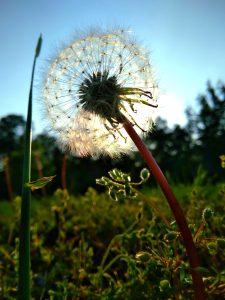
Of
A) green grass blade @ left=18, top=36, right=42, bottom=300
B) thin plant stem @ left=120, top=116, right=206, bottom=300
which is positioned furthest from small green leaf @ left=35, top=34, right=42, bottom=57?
thin plant stem @ left=120, top=116, right=206, bottom=300

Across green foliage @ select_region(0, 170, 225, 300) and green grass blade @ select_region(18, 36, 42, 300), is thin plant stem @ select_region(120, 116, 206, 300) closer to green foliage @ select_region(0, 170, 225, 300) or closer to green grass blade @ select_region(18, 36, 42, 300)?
green foliage @ select_region(0, 170, 225, 300)

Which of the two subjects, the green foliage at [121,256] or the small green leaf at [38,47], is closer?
the small green leaf at [38,47]

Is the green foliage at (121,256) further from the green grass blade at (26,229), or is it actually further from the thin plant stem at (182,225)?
the green grass blade at (26,229)

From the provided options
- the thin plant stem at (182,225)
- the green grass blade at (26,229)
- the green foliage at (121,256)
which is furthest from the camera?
the green foliage at (121,256)

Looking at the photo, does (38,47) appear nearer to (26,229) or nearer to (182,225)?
(26,229)

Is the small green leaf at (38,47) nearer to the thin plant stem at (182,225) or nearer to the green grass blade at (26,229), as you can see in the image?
the green grass blade at (26,229)

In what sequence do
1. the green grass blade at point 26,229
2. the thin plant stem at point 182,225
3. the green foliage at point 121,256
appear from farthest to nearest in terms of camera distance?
the green foliage at point 121,256
the thin plant stem at point 182,225
the green grass blade at point 26,229

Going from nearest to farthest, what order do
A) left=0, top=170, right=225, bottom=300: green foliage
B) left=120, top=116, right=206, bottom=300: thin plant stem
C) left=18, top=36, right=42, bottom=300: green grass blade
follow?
left=18, top=36, right=42, bottom=300: green grass blade < left=120, top=116, right=206, bottom=300: thin plant stem < left=0, top=170, right=225, bottom=300: green foliage

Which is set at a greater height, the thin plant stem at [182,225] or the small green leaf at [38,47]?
the small green leaf at [38,47]

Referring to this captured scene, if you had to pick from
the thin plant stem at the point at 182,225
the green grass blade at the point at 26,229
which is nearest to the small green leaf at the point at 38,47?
the green grass blade at the point at 26,229
